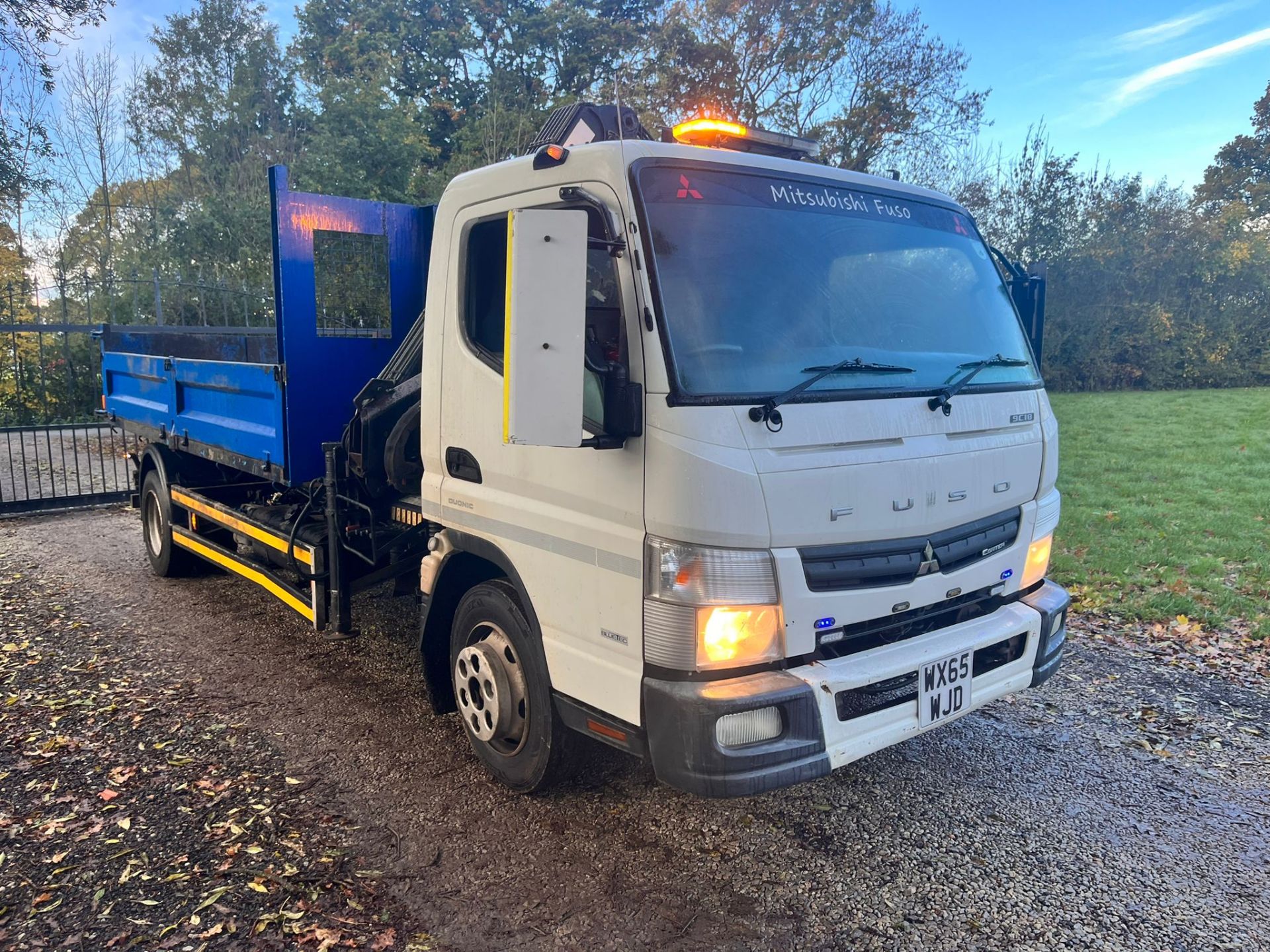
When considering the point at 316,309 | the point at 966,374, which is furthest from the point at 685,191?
the point at 316,309

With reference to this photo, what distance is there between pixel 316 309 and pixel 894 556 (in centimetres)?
321

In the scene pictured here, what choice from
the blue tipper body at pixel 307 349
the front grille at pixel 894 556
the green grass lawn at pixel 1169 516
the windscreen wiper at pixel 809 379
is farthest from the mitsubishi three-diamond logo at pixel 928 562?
the green grass lawn at pixel 1169 516

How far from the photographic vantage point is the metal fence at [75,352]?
41.3 feet

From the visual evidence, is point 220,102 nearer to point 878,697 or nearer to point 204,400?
point 204,400

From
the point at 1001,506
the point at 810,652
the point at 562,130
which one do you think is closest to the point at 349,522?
the point at 562,130

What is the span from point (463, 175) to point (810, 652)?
7.85 feet

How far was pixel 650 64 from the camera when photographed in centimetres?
1678

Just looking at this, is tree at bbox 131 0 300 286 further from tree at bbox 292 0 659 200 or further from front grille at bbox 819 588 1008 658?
front grille at bbox 819 588 1008 658

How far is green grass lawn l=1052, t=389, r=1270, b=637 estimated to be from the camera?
6355mm

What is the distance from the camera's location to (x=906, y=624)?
299 cm

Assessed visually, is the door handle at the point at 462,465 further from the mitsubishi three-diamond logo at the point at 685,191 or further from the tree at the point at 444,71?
the tree at the point at 444,71

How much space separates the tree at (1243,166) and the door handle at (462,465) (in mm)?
32132

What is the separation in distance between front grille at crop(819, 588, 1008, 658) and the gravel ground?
2.75 feet

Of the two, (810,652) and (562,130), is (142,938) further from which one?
(562,130)
